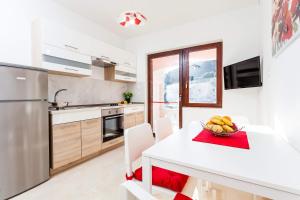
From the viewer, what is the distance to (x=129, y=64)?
12.0ft

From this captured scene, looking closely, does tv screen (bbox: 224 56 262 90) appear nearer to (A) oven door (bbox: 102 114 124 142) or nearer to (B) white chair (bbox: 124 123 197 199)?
(B) white chair (bbox: 124 123 197 199)

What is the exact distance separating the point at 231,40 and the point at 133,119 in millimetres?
2543

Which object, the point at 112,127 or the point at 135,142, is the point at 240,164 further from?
the point at 112,127

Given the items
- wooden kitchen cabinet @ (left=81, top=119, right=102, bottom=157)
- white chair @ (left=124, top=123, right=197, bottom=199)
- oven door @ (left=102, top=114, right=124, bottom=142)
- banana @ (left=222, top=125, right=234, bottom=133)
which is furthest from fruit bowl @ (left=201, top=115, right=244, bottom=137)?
oven door @ (left=102, top=114, right=124, bottom=142)

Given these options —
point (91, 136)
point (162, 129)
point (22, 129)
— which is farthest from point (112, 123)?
point (162, 129)

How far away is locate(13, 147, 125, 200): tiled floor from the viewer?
1626mm

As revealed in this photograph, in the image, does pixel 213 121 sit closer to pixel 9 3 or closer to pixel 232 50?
pixel 232 50

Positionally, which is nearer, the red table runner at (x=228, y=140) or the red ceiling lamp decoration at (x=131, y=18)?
the red table runner at (x=228, y=140)

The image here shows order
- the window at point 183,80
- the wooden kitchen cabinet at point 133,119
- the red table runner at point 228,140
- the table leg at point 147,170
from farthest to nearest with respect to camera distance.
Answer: the wooden kitchen cabinet at point 133,119 < the window at point 183,80 < the red table runner at point 228,140 < the table leg at point 147,170

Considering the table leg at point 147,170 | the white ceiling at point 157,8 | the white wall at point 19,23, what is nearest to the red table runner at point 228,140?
the table leg at point 147,170

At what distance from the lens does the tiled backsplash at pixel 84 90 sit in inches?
101

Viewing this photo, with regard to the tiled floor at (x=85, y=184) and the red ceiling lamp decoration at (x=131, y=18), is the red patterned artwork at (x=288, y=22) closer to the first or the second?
the red ceiling lamp decoration at (x=131, y=18)

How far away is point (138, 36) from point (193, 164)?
3752 mm

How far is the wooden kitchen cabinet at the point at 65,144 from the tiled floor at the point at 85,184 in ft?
0.59
